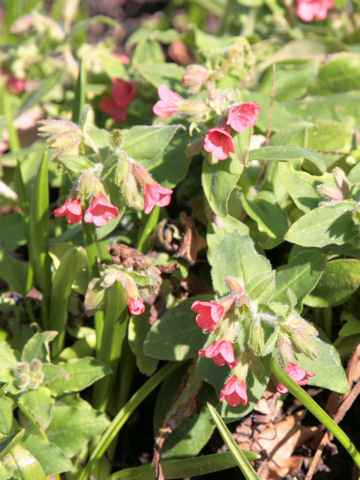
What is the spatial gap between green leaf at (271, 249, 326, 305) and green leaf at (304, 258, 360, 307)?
2.9 inches

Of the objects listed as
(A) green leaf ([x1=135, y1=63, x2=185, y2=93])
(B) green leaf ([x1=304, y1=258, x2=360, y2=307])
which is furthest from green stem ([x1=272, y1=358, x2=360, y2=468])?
(A) green leaf ([x1=135, y1=63, x2=185, y2=93])

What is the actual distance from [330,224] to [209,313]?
42cm

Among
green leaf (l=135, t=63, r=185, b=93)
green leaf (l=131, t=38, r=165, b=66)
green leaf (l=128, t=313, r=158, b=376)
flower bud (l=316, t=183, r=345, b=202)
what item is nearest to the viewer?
flower bud (l=316, t=183, r=345, b=202)

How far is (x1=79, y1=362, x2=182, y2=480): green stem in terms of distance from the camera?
5.22 ft

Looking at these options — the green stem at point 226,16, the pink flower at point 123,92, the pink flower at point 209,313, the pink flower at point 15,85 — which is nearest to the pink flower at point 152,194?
the pink flower at point 209,313

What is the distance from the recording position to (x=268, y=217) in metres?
1.69

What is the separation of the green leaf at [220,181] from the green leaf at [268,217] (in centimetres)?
11

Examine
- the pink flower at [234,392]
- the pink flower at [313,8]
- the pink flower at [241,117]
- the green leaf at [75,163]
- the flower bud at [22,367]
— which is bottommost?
the flower bud at [22,367]

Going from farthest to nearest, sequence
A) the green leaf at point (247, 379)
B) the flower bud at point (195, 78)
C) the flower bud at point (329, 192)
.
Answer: the flower bud at point (195, 78), the flower bud at point (329, 192), the green leaf at point (247, 379)

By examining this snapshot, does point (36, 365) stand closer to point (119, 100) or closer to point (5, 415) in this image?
point (5, 415)

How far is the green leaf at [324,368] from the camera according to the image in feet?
4.70

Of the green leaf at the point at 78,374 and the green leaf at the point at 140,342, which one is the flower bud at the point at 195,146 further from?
the green leaf at the point at 78,374

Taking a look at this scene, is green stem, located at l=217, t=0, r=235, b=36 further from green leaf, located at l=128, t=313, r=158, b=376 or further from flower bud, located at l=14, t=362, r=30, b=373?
flower bud, located at l=14, t=362, r=30, b=373

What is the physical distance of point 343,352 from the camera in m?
1.65
